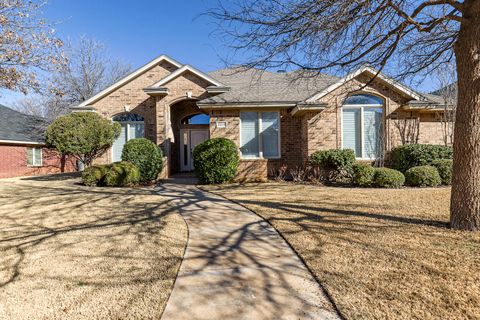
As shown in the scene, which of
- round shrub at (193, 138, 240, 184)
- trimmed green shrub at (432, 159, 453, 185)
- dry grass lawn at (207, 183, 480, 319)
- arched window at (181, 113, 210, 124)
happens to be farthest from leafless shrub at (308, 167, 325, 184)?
arched window at (181, 113, 210, 124)

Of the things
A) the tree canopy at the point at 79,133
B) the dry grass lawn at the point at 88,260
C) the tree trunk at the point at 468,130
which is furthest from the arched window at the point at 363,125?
the tree canopy at the point at 79,133

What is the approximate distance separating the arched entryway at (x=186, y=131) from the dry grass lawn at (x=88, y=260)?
9.52 m

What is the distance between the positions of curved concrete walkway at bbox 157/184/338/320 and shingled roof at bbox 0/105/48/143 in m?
20.7

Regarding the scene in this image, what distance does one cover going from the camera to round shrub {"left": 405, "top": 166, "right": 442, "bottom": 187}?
354 inches

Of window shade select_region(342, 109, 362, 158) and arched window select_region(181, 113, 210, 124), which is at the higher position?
arched window select_region(181, 113, 210, 124)

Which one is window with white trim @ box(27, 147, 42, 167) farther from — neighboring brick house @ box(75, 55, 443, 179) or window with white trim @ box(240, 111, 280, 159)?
window with white trim @ box(240, 111, 280, 159)

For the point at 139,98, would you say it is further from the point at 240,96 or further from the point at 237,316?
the point at 237,316

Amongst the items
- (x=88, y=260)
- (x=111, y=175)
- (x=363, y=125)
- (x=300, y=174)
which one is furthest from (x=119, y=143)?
(x=363, y=125)

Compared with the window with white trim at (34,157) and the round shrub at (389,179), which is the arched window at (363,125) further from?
the window with white trim at (34,157)

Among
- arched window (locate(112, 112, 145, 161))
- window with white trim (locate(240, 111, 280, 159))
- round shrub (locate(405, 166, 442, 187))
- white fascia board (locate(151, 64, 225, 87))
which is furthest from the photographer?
arched window (locate(112, 112, 145, 161))

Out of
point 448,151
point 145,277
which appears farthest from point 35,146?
point 448,151

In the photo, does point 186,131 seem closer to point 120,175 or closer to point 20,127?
point 120,175

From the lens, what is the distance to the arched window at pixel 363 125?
11266 millimetres

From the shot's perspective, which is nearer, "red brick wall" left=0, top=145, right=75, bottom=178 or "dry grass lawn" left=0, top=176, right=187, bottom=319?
"dry grass lawn" left=0, top=176, right=187, bottom=319
